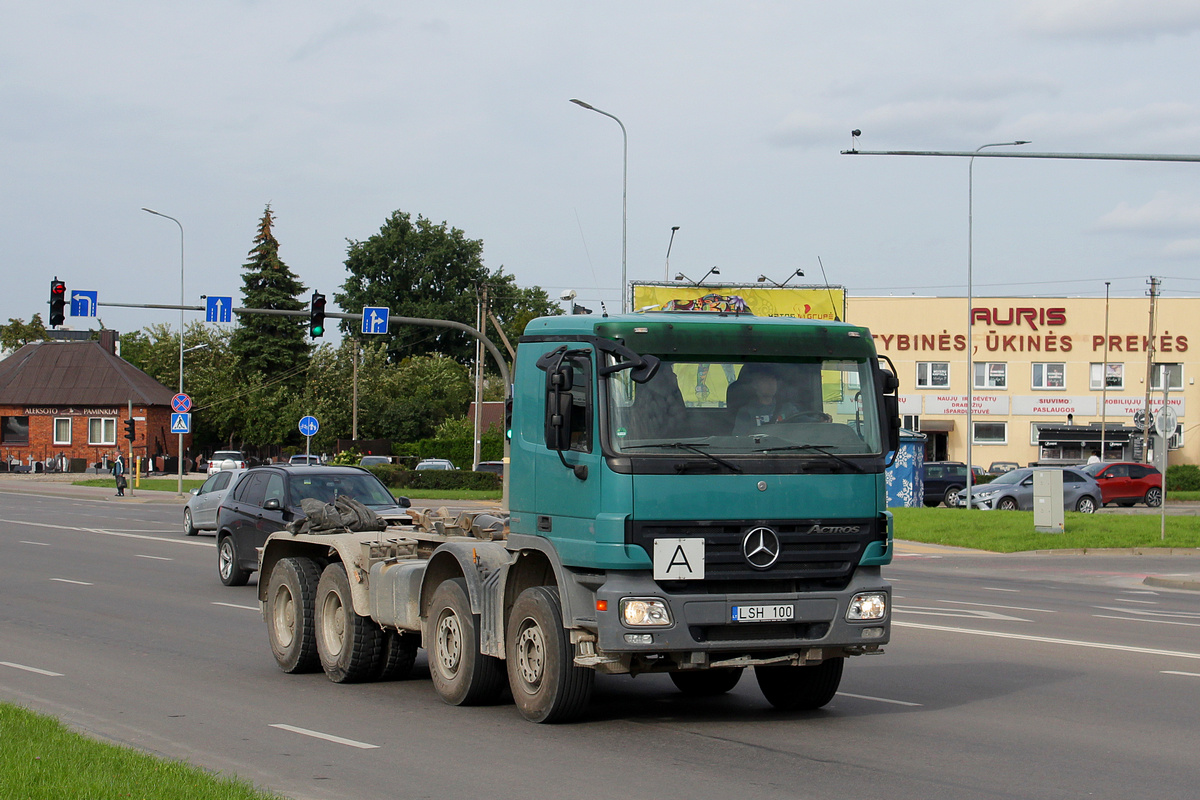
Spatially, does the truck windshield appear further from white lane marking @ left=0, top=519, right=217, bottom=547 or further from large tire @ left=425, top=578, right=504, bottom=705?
white lane marking @ left=0, top=519, right=217, bottom=547

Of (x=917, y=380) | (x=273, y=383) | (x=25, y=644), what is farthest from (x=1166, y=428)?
(x=273, y=383)

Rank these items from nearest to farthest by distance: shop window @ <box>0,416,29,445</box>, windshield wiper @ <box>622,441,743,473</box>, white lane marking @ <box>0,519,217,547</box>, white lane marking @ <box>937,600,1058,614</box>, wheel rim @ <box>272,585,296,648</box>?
windshield wiper @ <box>622,441,743,473</box>
wheel rim @ <box>272,585,296,648</box>
white lane marking @ <box>937,600,1058,614</box>
white lane marking @ <box>0,519,217,547</box>
shop window @ <box>0,416,29,445</box>

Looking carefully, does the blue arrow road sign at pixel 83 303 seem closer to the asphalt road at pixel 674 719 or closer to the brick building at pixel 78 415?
the asphalt road at pixel 674 719

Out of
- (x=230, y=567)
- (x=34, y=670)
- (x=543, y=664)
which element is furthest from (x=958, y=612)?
(x=34, y=670)

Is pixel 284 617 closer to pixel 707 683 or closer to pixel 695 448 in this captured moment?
pixel 707 683

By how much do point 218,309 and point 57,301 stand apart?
162 inches

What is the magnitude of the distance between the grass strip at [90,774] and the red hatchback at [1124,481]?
41650 mm

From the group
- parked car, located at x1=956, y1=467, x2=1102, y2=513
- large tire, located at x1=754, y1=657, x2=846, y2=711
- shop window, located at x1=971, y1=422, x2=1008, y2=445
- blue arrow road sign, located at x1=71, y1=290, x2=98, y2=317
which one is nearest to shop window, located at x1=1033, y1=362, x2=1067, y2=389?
shop window, located at x1=971, y1=422, x2=1008, y2=445

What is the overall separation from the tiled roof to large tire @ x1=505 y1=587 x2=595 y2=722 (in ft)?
248

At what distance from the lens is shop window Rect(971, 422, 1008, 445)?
71500 mm

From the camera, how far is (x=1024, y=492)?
4044 cm

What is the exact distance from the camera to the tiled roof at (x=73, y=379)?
3219 inches

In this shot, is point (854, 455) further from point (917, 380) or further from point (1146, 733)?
point (917, 380)

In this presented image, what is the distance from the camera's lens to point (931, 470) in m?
48.5
